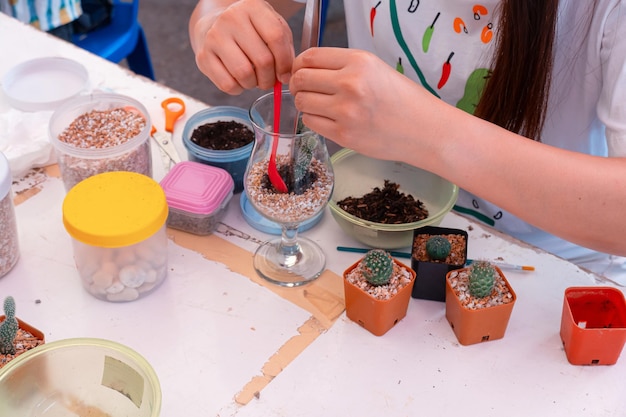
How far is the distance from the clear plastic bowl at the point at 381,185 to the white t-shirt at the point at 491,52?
0.17m

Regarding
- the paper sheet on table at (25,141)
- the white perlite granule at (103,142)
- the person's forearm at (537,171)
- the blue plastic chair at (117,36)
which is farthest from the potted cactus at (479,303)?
the blue plastic chair at (117,36)

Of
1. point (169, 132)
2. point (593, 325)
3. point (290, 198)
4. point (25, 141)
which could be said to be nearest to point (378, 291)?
point (290, 198)

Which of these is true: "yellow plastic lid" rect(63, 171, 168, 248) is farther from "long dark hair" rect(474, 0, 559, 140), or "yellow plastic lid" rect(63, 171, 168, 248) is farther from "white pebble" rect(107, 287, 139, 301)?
"long dark hair" rect(474, 0, 559, 140)

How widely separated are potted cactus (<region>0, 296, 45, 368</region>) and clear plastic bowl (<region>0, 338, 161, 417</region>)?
0.04 meters

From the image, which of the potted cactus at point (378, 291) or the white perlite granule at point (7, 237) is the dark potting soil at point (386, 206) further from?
the white perlite granule at point (7, 237)

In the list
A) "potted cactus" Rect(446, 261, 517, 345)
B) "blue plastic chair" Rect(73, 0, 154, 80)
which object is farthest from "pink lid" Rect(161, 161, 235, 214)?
"blue plastic chair" Rect(73, 0, 154, 80)

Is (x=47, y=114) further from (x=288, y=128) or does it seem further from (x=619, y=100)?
(x=619, y=100)

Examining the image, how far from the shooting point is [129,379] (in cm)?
68

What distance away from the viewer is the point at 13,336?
2.29 feet

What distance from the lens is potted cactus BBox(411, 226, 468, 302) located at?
810 millimetres

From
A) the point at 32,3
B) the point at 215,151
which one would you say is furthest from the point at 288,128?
the point at 32,3

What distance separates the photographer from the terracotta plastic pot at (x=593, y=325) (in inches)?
29.1

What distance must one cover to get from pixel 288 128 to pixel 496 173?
27 centimetres

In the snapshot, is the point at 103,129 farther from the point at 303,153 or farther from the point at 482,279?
the point at 482,279
